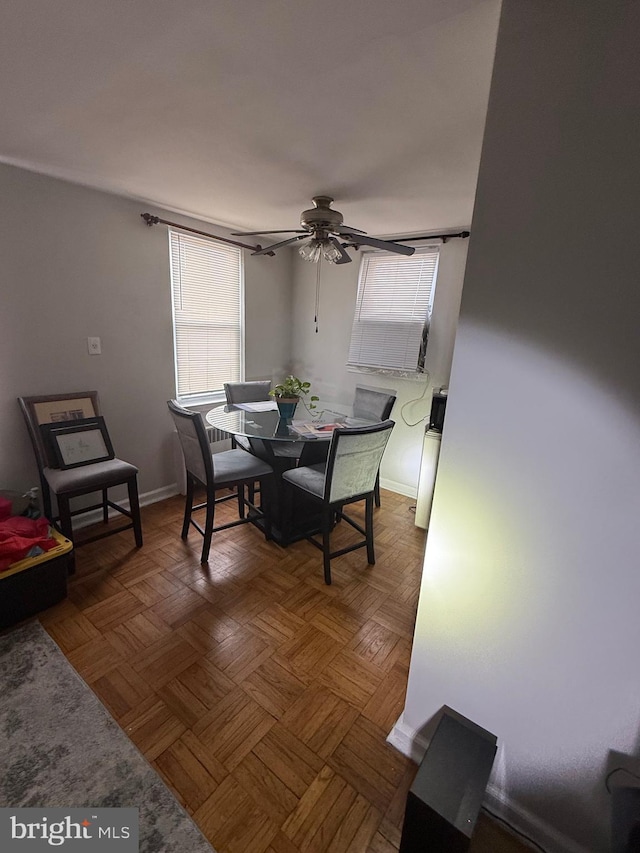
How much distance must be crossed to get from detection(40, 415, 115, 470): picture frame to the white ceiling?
144 cm

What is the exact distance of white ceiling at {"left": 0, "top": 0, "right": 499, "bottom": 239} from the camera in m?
0.96

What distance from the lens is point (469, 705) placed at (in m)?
1.12

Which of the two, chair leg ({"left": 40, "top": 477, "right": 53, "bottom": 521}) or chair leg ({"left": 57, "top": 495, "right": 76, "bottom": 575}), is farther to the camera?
chair leg ({"left": 40, "top": 477, "right": 53, "bottom": 521})

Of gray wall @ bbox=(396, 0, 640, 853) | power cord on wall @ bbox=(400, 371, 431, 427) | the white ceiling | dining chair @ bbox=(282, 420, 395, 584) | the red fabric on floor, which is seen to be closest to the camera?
gray wall @ bbox=(396, 0, 640, 853)

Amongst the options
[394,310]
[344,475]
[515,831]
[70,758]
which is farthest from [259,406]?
[515,831]

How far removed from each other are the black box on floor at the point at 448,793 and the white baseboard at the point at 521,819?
231mm

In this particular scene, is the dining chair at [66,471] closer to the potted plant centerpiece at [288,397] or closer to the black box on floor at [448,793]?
the potted plant centerpiece at [288,397]

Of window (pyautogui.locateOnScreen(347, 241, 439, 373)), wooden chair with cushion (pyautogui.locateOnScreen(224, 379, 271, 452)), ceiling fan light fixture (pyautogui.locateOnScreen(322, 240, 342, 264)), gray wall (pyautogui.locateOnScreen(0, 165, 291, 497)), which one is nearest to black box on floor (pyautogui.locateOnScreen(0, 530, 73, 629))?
gray wall (pyautogui.locateOnScreen(0, 165, 291, 497))

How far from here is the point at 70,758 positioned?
1.21 meters

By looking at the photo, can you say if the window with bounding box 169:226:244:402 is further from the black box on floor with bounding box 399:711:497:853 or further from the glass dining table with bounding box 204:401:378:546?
the black box on floor with bounding box 399:711:497:853

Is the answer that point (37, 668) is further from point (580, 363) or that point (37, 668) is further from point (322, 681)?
point (580, 363)

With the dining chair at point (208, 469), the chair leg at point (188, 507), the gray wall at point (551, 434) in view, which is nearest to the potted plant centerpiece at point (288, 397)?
the dining chair at point (208, 469)

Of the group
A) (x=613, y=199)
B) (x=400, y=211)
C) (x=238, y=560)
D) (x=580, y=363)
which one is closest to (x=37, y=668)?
(x=238, y=560)

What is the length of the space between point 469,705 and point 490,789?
0.27 metres
